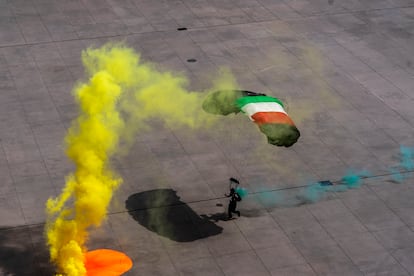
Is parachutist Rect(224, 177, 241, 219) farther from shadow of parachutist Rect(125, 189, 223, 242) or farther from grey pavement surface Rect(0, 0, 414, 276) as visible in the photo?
shadow of parachutist Rect(125, 189, 223, 242)

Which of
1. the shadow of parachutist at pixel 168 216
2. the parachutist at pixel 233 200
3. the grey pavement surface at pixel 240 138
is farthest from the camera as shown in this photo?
the parachutist at pixel 233 200

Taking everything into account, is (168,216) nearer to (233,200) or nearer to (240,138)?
(233,200)

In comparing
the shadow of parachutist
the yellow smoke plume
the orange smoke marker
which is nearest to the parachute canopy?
the yellow smoke plume

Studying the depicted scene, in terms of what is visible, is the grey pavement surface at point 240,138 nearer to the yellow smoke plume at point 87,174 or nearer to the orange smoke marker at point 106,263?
the orange smoke marker at point 106,263

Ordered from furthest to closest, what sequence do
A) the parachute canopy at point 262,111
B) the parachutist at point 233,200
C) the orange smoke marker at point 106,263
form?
the parachutist at point 233,200, the parachute canopy at point 262,111, the orange smoke marker at point 106,263

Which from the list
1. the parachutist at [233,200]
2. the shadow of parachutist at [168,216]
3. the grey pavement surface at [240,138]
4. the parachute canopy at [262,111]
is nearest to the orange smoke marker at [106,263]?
the grey pavement surface at [240,138]

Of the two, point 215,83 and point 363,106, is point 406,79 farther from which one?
point 215,83

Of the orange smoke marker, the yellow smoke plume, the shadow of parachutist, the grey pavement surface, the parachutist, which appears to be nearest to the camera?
the yellow smoke plume
